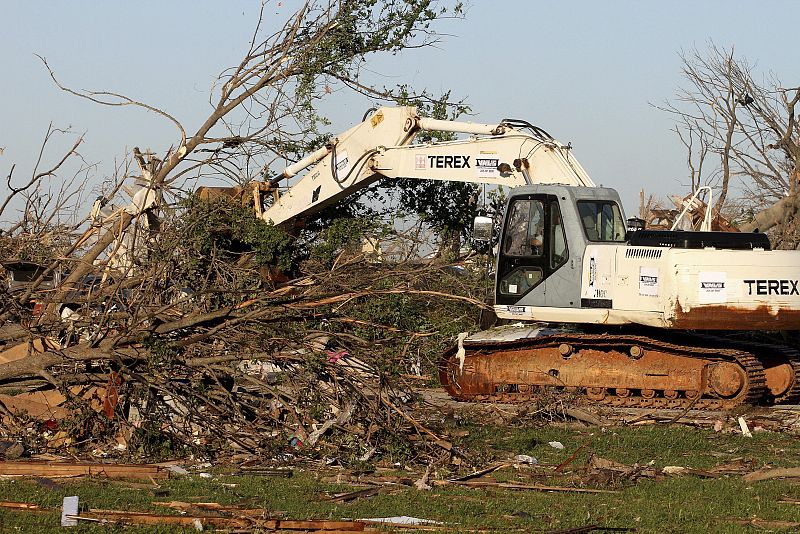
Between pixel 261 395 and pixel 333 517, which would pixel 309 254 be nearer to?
pixel 261 395

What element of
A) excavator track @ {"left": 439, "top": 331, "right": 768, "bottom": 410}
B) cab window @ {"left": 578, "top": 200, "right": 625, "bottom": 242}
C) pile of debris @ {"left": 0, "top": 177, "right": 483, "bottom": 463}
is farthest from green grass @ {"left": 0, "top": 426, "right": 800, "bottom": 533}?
cab window @ {"left": 578, "top": 200, "right": 625, "bottom": 242}

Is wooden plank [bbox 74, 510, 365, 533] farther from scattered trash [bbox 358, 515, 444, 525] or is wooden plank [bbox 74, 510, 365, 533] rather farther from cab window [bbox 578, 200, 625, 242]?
cab window [bbox 578, 200, 625, 242]

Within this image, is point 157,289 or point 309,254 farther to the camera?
point 309,254

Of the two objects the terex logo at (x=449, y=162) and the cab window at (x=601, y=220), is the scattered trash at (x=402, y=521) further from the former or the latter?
the terex logo at (x=449, y=162)

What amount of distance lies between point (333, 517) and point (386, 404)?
2.46m

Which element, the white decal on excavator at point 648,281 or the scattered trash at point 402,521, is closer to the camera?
the scattered trash at point 402,521

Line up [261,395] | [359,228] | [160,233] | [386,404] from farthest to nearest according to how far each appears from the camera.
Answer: [359,228]
[160,233]
[261,395]
[386,404]

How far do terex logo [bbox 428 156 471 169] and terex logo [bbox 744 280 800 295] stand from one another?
419 centimetres

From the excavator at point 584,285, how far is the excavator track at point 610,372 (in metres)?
0.02

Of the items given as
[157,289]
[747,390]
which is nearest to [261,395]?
[157,289]

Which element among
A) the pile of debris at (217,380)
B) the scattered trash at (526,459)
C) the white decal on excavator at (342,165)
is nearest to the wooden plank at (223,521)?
the pile of debris at (217,380)

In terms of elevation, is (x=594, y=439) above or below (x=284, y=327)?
below

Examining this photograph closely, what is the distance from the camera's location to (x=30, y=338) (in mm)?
11555

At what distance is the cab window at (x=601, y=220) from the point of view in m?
15.7
